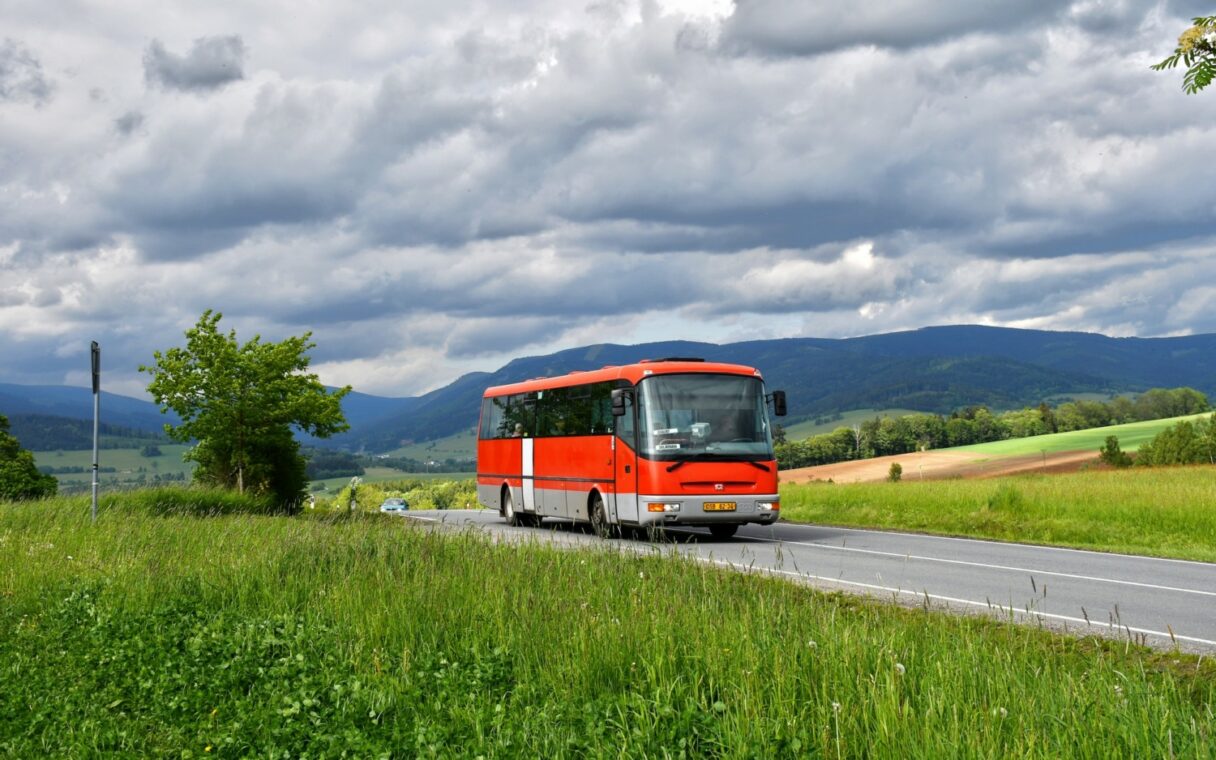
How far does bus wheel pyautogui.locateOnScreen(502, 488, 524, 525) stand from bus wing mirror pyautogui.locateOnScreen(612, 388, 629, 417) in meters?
7.79

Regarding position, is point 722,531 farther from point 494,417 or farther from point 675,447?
point 494,417

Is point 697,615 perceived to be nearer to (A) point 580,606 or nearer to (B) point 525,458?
(A) point 580,606

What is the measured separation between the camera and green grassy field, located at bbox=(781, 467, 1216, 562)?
70.7ft

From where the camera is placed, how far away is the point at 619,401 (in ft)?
72.4

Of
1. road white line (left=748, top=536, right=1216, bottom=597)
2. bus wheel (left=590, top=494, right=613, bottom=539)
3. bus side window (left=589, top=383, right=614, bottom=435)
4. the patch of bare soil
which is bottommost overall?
the patch of bare soil

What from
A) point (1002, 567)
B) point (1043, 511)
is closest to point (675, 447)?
point (1002, 567)

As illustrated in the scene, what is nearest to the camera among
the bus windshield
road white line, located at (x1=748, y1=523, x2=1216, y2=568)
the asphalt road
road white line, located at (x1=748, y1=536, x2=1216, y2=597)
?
the asphalt road

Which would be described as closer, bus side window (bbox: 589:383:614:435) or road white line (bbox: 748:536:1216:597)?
road white line (bbox: 748:536:1216:597)

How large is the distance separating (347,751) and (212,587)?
549 cm

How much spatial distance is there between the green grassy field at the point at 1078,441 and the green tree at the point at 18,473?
231 ft

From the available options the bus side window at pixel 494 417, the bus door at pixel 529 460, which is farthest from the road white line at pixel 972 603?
the bus side window at pixel 494 417

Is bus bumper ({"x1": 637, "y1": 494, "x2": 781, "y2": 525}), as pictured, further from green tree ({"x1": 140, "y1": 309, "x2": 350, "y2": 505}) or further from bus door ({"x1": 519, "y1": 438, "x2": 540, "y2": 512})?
green tree ({"x1": 140, "y1": 309, "x2": 350, "y2": 505})

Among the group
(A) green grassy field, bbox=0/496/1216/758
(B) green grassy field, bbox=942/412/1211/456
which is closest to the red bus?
(A) green grassy field, bbox=0/496/1216/758

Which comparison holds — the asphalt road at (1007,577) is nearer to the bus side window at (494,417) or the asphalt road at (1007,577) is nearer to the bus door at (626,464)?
the bus door at (626,464)
